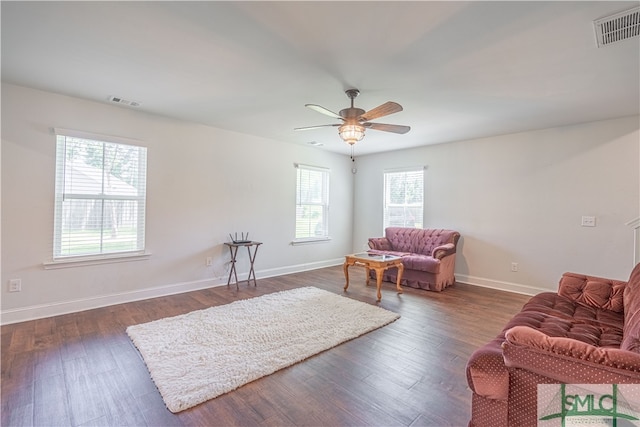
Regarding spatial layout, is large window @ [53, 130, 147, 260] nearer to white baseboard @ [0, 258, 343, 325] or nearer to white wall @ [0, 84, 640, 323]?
white wall @ [0, 84, 640, 323]

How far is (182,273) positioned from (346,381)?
320 cm

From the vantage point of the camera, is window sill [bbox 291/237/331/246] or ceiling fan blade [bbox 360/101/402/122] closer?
ceiling fan blade [bbox 360/101/402/122]

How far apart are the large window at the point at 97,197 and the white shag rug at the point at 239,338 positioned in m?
1.40

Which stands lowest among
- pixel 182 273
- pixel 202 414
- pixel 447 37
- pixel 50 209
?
pixel 202 414

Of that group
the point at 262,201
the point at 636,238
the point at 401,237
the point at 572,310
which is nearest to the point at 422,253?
the point at 401,237

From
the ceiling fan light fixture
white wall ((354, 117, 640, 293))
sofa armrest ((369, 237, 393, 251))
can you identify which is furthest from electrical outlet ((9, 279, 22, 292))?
white wall ((354, 117, 640, 293))

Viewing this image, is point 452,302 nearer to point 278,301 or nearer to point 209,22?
point 278,301

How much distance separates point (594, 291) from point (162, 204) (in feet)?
16.4

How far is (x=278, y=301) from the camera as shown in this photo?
3.93 meters

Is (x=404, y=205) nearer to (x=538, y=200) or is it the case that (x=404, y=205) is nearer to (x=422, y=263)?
(x=422, y=263)

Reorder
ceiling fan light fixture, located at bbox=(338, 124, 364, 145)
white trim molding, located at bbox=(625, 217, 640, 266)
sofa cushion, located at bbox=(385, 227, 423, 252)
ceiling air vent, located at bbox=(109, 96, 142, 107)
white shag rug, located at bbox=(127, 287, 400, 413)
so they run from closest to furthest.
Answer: white shag rug, located at bbox=(127, 287, 400, 413)
ceiling fan light fixture, located at bbox=(338, 124, 364, 145)
ceiling air vent, located at bbox=(109, 96, 142, 107)
white trim molding, located at bbox=(625, 217, 640, 266)
sofa cushion, located at bbox=(385, 227, 423, 252)

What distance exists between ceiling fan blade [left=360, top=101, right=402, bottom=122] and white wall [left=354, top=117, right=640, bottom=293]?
3.14 metres

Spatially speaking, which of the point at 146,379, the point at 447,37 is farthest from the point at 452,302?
the point at 146,379

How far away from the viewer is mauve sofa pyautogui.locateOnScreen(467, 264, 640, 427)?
1146mm
